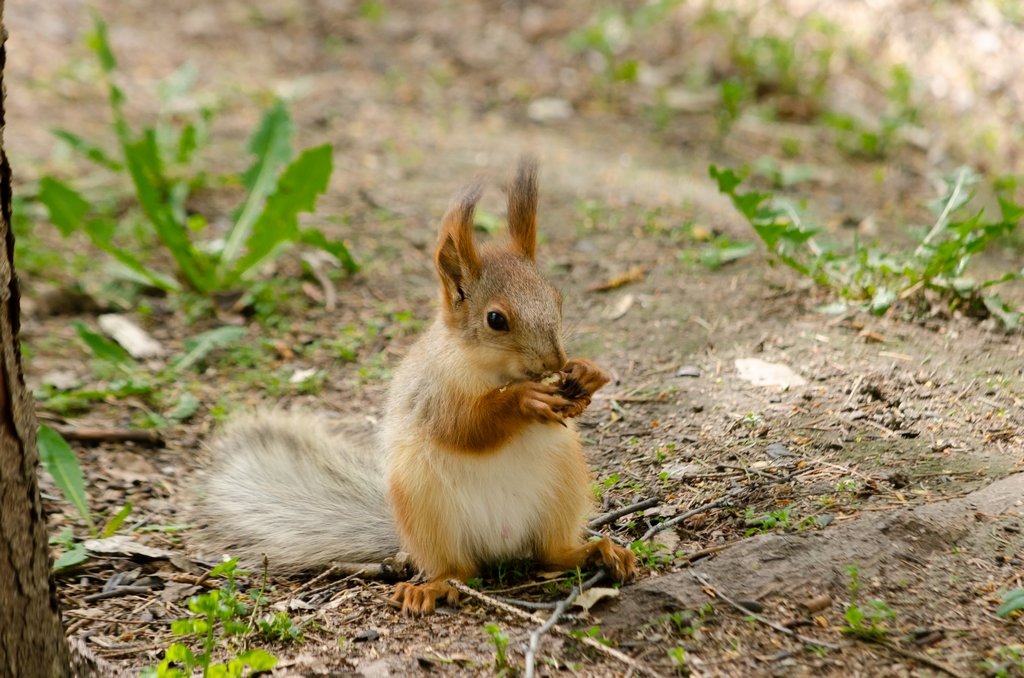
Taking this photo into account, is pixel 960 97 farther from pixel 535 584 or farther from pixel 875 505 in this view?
pixel 535 584

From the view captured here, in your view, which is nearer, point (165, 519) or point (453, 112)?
point (165, 519)

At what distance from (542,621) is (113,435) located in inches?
63.4

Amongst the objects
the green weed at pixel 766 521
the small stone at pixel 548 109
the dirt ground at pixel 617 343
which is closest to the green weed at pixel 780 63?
the dirt ground at pixel 617 343

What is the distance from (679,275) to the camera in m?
3.74

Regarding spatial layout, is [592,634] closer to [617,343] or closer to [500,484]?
[500,484]

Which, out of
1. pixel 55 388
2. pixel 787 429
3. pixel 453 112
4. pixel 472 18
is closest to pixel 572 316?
pixel 787 429

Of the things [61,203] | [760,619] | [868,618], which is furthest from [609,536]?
[61,203]

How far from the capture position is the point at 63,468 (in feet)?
8.52

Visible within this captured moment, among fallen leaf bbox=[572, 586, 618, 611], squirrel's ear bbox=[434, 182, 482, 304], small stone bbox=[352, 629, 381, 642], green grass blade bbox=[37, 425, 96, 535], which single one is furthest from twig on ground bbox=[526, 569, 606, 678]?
green grass blade bbox=[37, 425, 96, 535]

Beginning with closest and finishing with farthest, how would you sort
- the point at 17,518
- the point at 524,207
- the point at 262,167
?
the point at 17,518
the point at 524,207
the point at 262,167

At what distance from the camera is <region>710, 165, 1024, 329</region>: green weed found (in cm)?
305

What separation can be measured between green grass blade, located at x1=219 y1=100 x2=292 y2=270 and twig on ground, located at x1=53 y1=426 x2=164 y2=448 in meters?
0.94

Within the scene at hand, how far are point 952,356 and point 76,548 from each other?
2.35 metres

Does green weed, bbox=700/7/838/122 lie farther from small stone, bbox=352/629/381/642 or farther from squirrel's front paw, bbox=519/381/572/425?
small stone, bbox=352/629/381/642
